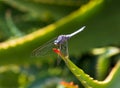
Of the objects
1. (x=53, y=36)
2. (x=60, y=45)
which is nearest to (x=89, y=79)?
(x=60, y=45)

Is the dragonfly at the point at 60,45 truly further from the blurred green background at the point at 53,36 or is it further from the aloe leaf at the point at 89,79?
the blurred green background at the point at 53,36

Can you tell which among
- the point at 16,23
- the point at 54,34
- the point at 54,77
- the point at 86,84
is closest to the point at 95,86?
the point at 86,84

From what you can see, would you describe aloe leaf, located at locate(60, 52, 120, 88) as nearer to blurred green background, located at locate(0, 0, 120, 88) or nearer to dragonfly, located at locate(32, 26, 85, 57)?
dragonfly, located at locate(32, 26, 85, 57)

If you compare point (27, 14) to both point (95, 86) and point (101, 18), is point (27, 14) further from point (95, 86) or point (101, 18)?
point (95, 86)

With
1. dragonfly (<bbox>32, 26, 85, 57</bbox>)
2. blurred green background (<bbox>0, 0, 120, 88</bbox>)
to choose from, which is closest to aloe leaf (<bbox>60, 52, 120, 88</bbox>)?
dragonfly (<bbox>32, 26, 85, 57</bbox>)

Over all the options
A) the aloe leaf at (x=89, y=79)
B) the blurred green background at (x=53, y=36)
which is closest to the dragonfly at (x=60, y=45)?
the aloe leaf at (x=89, y=79)

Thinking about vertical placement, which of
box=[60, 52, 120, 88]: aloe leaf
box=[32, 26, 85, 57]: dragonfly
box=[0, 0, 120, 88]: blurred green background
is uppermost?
box=[0, 0, 120, 88]: blurred green background

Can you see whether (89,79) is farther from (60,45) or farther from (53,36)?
(53,36)

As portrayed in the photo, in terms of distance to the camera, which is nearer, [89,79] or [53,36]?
[89,79]
